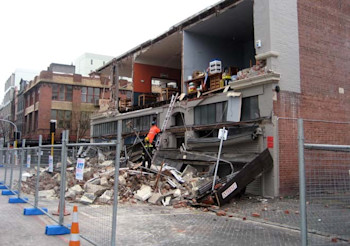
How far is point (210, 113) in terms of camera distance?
1698 centimetres

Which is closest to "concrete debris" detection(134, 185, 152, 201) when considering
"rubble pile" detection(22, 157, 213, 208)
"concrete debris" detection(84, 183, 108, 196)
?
"rubble pile" detection(22, 157, 213, 208)

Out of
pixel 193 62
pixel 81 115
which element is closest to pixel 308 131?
pixel 193 62

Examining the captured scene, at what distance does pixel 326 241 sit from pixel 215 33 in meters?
18.7

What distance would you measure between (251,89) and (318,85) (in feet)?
12.1

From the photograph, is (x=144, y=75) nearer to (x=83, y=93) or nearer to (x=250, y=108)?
(x=250, y=108)

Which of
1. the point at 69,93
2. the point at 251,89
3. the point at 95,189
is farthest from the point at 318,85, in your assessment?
the point at 69,93

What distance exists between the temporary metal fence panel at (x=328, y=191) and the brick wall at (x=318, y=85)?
966 cm

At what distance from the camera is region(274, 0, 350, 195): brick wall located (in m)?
13.9

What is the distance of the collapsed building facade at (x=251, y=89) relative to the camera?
13812 mm

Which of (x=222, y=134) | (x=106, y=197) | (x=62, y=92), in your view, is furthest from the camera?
(x=62, y=92)

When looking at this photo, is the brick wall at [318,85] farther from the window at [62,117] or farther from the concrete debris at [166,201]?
the window at [62,117]

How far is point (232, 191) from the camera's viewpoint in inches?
469

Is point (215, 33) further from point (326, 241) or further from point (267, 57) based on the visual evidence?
point (326, 241)

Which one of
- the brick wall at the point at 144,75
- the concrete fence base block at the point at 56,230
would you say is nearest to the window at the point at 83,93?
the brick wall at the point at 144,75
